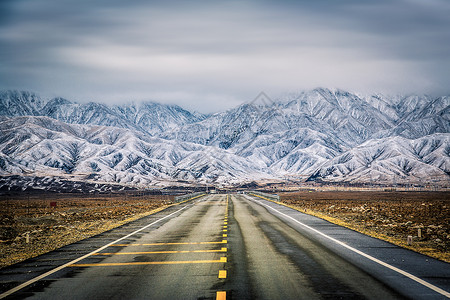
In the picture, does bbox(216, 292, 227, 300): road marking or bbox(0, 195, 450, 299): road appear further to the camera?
bbox(0, 195, 450, 299): road

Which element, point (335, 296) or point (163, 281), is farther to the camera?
point (163, 281)

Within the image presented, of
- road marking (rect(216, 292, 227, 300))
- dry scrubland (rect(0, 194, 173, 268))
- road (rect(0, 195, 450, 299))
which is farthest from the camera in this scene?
dry scrubland (rect(0, 194, 173, 268))

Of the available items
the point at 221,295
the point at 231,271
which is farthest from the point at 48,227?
the point at 221,295

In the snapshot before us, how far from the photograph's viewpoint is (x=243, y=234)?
62.5 feet

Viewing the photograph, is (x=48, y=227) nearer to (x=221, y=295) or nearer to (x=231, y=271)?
(x=231, y=271)

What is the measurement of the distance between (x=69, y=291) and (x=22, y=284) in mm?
1539

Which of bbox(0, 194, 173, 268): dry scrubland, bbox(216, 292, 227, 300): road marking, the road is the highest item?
bbox(216, 292, 227, 300): road marking

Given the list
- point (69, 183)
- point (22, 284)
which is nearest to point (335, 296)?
point (22, 284)

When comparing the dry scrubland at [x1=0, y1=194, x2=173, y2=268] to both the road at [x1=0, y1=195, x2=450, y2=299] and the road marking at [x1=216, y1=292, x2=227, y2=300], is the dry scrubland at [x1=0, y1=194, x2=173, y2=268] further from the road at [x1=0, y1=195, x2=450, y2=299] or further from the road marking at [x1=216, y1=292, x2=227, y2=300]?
the road marking at [x1=216, y1=292, x2=227, y2=300]

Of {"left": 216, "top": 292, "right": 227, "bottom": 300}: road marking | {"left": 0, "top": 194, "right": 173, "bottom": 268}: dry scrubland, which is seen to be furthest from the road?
{"left": 0, "top": 194, "right": 173, "bottom": 268}: dry scrubland

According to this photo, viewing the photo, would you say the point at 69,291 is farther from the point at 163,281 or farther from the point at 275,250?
the point at 275,250

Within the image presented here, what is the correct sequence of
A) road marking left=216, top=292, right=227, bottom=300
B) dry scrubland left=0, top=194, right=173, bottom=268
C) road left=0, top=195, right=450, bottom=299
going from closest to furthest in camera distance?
road marking left=216, top=292, right=227, bottom=300 → road left=0, top=195, right=450, bottom=299 → dry scrubland left=0, top=194, right=173, bottom=268

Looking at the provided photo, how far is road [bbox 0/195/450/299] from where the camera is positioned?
866cm

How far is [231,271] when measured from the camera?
10.7 meters
